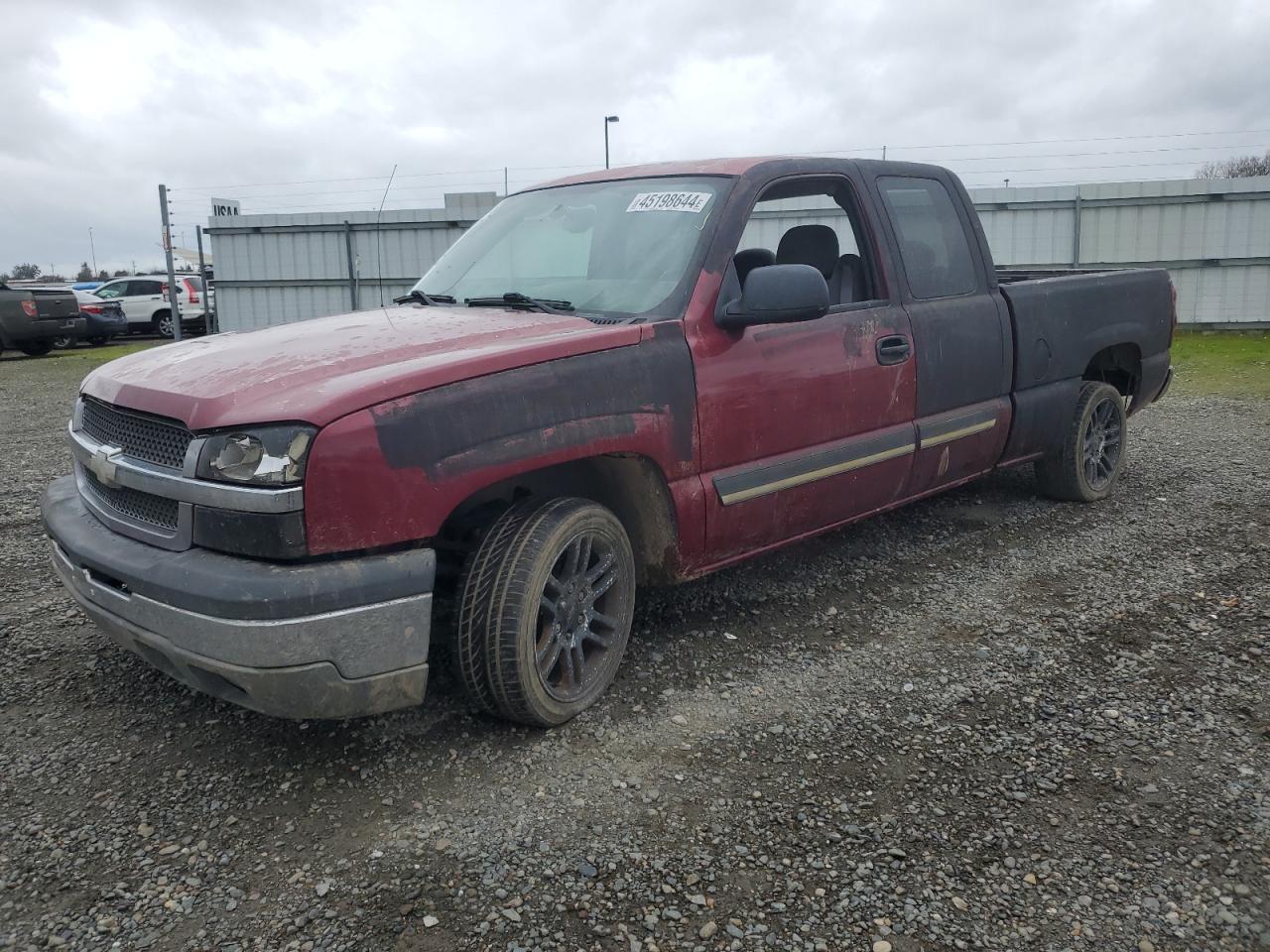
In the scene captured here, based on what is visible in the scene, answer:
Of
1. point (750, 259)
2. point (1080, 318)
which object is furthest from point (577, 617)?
point (1080, 318)

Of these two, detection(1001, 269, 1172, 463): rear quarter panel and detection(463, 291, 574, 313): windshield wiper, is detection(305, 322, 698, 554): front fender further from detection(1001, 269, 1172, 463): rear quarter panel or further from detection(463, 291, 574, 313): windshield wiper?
detection(1001, 269, 1172, 463): rear quarter panel

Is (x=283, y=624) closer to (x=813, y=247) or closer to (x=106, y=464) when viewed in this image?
(x=106, y=464)

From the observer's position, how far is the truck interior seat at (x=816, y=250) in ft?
15.8

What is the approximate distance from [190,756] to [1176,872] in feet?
9.34

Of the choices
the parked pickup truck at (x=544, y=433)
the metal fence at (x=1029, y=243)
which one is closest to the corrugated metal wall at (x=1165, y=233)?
the metal fence at (x=1029, y=243)

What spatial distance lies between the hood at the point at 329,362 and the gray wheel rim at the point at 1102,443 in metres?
3.65

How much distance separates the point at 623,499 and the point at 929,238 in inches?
87.8

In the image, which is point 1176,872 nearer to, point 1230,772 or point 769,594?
point 1230,772

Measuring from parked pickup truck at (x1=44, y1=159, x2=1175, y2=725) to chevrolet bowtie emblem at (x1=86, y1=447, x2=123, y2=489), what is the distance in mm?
11

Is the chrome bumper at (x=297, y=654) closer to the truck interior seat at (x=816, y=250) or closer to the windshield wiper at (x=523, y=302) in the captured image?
the windshield wiper at (x=523, y=302)

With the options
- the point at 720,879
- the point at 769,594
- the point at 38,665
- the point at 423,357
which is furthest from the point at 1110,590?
the point at 38,665

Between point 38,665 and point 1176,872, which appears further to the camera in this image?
point 38,665

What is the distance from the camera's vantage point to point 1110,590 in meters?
4.68

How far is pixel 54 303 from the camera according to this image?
19016 mm
